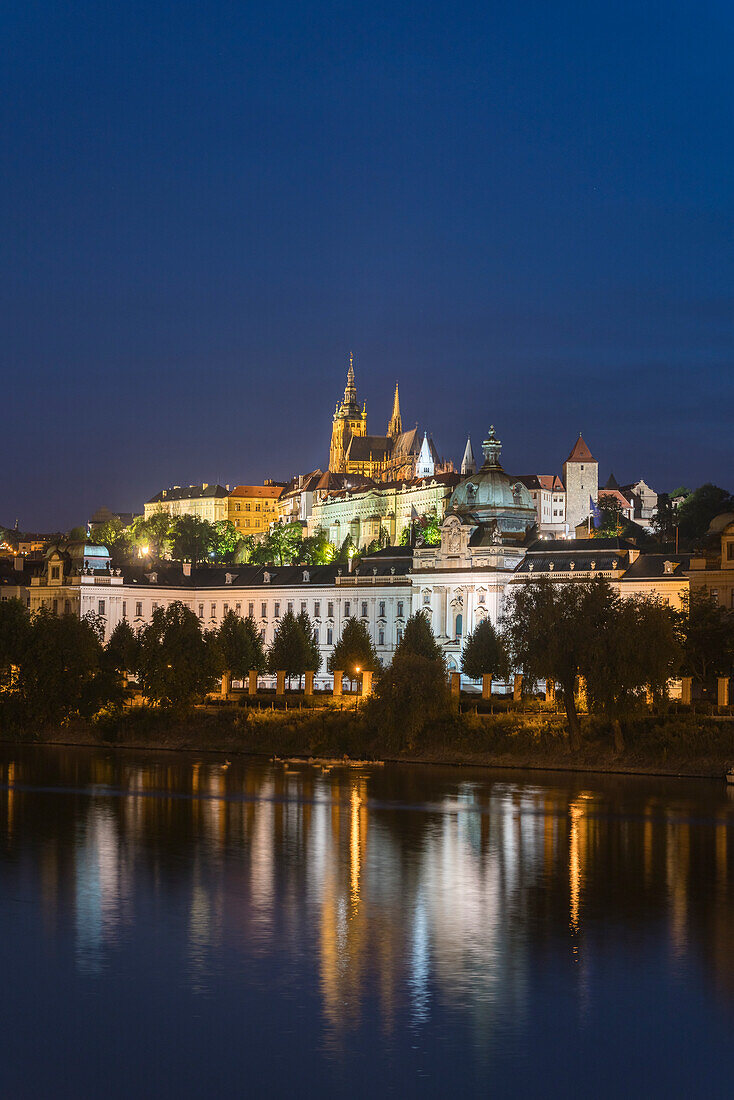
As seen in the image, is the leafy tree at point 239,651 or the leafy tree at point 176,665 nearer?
→ the leafy tree at point 176,665

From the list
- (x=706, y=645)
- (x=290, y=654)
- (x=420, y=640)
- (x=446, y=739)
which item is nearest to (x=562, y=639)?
Answer: (x=446, y=739)

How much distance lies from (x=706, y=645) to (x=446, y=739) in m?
16.6

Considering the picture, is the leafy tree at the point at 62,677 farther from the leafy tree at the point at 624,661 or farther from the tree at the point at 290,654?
the leafy tree at the point at 624,661

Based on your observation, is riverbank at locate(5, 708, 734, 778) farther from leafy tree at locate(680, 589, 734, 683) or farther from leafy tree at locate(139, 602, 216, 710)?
leafy tree at locate(680, 589, 734, 683)

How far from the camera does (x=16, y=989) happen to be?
115 feet


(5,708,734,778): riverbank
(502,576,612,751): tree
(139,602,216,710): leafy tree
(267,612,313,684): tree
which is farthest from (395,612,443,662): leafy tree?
(502,576,612,751): tree

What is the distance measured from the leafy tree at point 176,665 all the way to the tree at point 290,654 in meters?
15.6

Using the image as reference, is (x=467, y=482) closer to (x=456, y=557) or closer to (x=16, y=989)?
(x=456, y=557)

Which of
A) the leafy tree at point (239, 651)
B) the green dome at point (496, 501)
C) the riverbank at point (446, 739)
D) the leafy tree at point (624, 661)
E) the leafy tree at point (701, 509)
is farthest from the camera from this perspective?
the leafy tree at point (701, 509)

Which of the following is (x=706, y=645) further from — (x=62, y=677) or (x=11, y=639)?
(x=11, y=639)

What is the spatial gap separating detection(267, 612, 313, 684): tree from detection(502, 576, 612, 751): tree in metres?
35.5

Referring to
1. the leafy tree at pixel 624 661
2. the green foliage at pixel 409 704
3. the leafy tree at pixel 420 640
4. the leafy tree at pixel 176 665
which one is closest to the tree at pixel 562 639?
the leafy tree at pixel 624 661

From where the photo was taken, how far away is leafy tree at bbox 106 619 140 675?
329ft

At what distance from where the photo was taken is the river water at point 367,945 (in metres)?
30.1
